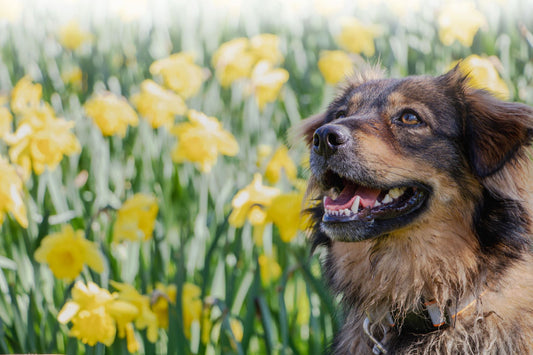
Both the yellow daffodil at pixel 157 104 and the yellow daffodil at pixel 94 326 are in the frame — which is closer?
the yellow daffodil at pixel 94 326

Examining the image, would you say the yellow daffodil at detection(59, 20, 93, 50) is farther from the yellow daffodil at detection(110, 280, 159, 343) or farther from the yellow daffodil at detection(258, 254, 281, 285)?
the yellow daffodil at detection(110, 280, 159, 343)

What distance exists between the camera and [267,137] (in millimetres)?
4078

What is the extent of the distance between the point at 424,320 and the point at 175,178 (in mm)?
1907

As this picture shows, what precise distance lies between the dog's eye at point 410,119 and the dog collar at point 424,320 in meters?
0.65

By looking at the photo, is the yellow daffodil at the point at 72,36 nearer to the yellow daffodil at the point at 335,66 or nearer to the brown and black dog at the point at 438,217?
the yellow daffodil at the point at 335,66

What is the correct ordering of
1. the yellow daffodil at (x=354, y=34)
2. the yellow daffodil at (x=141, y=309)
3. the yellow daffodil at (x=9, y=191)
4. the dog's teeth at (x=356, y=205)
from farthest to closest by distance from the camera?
the yellow daffodil at (x=354, y=34)
the yellow daffodil at (x=9, y=191)
the dog's teeth at (x=356, y=205)
the yellow daffodil at (x=141, y=309)

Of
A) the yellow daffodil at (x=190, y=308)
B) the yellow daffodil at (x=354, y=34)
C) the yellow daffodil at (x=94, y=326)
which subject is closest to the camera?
the yellow daffodil at (x=94, y=326)

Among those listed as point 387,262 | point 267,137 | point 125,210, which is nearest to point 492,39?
point 267,137

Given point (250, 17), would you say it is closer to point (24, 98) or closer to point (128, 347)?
point (24, 98)

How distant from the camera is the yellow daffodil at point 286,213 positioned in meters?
2.53

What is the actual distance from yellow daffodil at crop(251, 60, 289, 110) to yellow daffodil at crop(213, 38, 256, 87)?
18cm

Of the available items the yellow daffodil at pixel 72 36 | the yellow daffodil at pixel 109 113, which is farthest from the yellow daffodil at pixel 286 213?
the yellow daffodil at pixel 72 36

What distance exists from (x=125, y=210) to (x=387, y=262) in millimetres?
1048

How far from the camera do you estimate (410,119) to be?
232 cm
